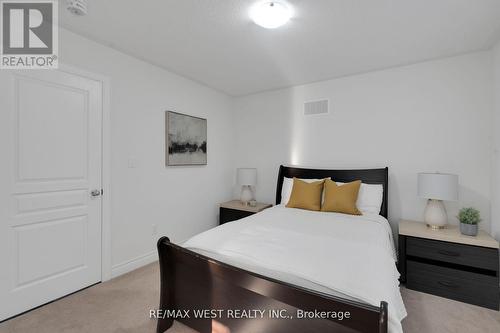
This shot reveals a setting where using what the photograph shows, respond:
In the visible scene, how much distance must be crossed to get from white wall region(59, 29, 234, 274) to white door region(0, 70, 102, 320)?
0.20 meters

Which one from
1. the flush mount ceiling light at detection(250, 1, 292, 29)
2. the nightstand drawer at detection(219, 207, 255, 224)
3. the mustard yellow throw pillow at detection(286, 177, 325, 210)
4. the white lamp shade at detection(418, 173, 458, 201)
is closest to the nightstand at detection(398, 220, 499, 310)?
the white lamp shade at detection(418, 173, 458, 201)

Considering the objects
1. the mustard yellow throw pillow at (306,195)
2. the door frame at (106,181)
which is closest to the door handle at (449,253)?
the mustard yellow throw pillow at (306,195)

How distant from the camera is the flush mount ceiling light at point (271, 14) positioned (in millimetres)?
1774

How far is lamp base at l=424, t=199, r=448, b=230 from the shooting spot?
2.40 m

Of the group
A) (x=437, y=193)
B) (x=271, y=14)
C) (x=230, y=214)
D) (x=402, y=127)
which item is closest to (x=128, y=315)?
(x=230, y=214)

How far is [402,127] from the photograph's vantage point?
2.88 meters

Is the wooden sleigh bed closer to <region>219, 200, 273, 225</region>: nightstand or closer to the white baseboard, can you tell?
the white baseboard

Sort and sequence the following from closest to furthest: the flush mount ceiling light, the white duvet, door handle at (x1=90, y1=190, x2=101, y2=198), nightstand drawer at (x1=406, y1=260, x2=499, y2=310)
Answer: the white duvet
the flush mount ceiling light
nightstand drawer at (x1=406, y1=260, x2=499, y2=310)
door handle at (x1=90, y1=190, x2=101, y2=198)

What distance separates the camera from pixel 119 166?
2590mm

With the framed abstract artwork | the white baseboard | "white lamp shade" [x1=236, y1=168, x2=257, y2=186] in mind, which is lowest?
the white baseboard

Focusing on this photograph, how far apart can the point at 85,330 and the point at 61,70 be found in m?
2.18

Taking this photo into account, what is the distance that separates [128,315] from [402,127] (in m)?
3.47

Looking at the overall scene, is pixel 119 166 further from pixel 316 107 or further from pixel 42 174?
pixel 316 107

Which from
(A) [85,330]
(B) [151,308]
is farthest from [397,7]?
(A) [85,330]
